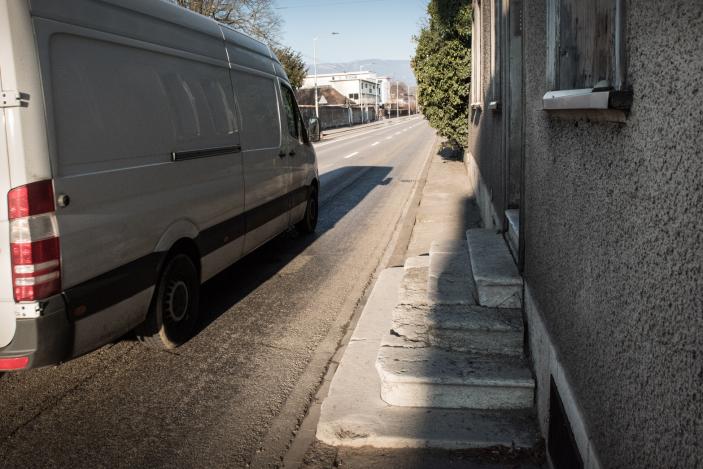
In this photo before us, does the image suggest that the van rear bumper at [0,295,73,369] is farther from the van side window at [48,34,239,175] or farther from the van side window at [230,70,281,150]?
the van side window at [230,70,281,150]

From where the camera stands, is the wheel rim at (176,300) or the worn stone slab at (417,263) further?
the worn stone slab at (417,263)

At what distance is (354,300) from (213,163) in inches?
76.2

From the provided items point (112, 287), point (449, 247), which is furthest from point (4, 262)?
point (449, 247)

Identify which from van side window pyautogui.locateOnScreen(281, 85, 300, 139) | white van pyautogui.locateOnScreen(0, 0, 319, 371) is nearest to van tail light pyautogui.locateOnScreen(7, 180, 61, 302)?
white van pyautogui.locateOnScreen(0, 0, 319, 371)

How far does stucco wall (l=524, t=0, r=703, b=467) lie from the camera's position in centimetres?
139

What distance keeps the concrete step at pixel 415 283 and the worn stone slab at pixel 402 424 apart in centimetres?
94

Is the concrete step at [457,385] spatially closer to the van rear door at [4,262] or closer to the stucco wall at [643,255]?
the stucco wall at [643,255]

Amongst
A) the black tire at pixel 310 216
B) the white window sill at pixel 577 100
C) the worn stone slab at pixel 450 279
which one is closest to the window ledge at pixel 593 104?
the white window sill at pixel 577 100

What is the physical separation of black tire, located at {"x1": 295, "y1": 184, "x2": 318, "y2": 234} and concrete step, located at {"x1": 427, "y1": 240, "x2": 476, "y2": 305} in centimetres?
285

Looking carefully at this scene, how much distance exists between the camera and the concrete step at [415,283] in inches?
191

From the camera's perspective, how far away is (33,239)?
121 inches

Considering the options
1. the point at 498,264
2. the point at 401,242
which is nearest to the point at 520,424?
the point at 498,264

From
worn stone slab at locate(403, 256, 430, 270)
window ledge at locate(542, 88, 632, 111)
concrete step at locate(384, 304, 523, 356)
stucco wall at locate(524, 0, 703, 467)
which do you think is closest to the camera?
stucco wall at locate(524, 0, 703, 467)

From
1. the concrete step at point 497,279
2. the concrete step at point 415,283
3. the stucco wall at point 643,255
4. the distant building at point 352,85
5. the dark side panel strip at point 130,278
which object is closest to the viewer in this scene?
the stucco wall at point 643,255
